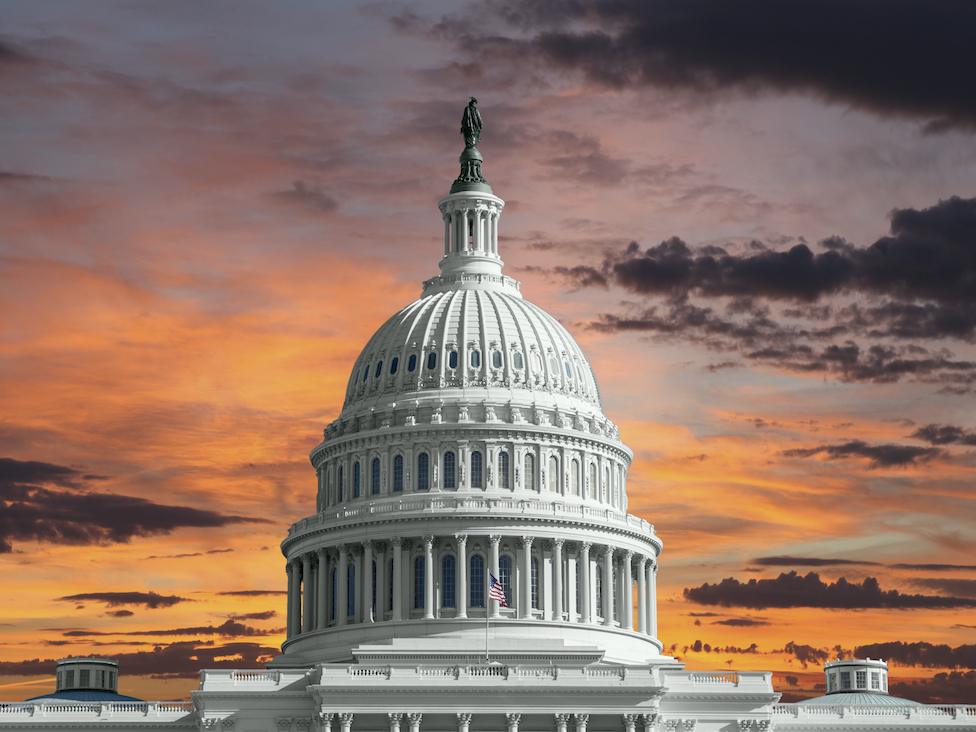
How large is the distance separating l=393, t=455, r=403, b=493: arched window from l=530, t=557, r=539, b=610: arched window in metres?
11.2

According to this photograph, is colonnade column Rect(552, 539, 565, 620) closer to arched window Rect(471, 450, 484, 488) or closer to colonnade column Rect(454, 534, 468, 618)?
colonnade column Rect(454, 534, 468, 618)

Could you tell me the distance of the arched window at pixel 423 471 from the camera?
566ft

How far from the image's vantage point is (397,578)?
16862cm

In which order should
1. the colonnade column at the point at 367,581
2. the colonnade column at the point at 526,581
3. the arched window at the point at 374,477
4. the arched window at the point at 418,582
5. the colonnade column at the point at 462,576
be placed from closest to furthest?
1. the colonnade column at the point at 462,576
2. the colonnade column at the point at 526,581
3. the arched window at the point at 418,582
4. the colonnade column at the point at 367,581
5. the arched window at the point at 374,477

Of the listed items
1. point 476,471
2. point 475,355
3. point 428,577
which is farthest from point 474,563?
point 475,355

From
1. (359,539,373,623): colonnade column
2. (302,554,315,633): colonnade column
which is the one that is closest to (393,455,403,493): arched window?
(359,539,373,623): colonnade column

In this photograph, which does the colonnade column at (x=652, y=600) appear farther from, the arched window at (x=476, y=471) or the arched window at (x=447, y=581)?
the arched window at (x=447, y=581)

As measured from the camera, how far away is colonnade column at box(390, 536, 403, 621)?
16788 centimetres

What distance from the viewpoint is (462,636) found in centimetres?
16475

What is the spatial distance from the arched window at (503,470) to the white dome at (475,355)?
439 cm

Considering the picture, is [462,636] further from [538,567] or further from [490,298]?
[490,298]

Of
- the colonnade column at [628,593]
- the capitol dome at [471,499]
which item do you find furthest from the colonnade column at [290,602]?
the colonnade column at [628,593]

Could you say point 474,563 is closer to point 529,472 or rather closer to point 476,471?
point 476,471

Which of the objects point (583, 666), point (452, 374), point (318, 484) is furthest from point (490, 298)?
A: point (583, 666)
